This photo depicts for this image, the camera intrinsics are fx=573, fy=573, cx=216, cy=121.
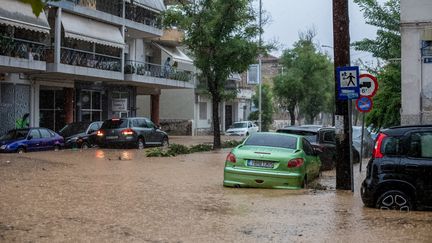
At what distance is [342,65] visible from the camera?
12.4 metres

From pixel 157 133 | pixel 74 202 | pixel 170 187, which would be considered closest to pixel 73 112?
pixel 157 133

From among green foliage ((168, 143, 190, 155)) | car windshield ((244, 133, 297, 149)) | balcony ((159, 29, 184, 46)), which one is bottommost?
green foliage ((168, 143, 190, 155))

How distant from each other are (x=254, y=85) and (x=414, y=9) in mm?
50333

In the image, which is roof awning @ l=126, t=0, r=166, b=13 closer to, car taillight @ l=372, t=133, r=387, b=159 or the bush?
the bush

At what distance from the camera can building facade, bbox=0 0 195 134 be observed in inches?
1060

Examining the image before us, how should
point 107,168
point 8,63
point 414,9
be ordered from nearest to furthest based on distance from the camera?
point 414,9
point 107,168
point 8,63

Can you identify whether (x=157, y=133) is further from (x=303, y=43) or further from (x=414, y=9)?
(x=303, y=43)

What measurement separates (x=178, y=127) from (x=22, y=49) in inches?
1007

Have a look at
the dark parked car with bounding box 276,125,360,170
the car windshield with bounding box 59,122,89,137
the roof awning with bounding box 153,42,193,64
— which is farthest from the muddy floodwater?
the roof awning with bounding box 153,42,193,64

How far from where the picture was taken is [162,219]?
8.23 meters

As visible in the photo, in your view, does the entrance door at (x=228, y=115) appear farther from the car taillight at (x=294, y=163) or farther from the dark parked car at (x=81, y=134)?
the car taillight at (x=294, y=163)

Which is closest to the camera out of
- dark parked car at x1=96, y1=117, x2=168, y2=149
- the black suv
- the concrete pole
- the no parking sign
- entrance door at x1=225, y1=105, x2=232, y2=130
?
the black suv

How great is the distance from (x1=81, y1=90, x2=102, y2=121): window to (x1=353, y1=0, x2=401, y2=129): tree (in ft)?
60.6

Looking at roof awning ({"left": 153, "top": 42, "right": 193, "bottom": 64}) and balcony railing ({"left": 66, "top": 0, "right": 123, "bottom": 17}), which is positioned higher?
balcony railing ({"left": 66, "top": 0, "right": 123, "bottom": 17})
